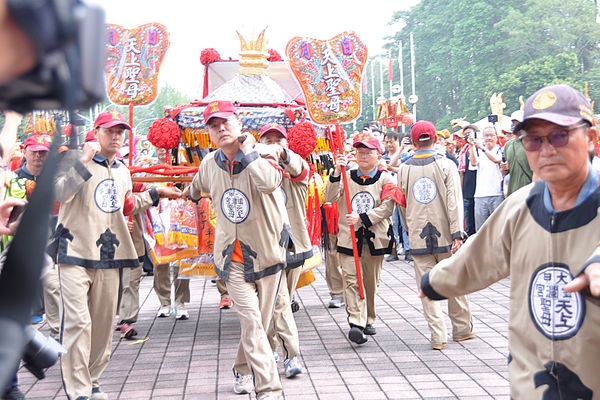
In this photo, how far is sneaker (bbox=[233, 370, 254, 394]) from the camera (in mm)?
5496

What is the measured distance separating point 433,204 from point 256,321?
105 inches

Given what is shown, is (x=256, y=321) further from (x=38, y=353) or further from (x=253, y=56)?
(x=253, y=56)

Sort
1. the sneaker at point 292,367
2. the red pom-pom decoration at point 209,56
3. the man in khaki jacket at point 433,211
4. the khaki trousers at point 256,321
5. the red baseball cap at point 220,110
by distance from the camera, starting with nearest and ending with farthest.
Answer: the khaki trousers at point 256,321 < the red baseball cap at point 220,110 < the sneaker at point 292,367 < the man in khaki jacket at point 433,211 < the red pom-pom decoration at point 209,56

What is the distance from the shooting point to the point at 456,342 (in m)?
6.88

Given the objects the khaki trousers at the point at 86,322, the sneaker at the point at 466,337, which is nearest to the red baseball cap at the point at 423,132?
the sneaker at the point at 466,337

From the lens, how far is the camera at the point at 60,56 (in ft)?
3.34

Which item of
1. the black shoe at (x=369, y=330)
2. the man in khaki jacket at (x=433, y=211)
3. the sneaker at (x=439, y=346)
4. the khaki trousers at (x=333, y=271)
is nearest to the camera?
the sneaker at (x=439, y=346)

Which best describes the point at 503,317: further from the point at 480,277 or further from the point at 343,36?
the point at 480,277

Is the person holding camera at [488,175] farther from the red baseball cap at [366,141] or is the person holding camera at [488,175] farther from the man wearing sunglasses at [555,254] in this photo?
the man wearing sunglasses at [555,254]

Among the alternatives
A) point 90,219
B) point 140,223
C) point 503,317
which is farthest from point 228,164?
point 503,317

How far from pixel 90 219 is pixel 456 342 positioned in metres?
3.72

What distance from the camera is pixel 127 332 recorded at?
24.5ft

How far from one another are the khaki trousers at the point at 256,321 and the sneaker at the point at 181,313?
3148mm

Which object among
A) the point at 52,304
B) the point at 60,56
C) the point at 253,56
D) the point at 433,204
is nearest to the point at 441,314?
the point at 433,204
